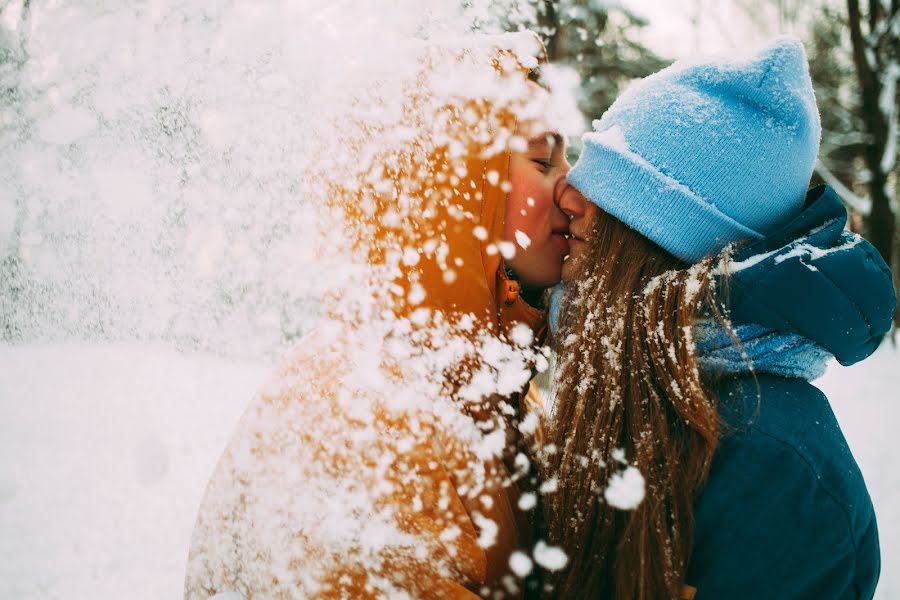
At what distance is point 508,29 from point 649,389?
7.16ft

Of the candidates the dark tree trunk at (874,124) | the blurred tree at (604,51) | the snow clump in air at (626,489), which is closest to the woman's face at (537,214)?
the snow clump in air at (626,489)

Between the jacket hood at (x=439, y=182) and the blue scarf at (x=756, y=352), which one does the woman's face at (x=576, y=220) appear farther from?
the blue scarf at (x=756, y=352)

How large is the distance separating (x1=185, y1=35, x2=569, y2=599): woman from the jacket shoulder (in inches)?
20.3

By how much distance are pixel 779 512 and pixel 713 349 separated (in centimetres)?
38

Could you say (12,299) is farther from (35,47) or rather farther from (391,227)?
(391,227)

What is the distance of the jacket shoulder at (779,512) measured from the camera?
1.20 meters

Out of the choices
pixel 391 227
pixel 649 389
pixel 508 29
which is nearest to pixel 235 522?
pixel 391 227

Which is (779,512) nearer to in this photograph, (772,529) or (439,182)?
(772,529)

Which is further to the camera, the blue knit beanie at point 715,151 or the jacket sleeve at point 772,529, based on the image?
the blue knit beanie at point 715,151

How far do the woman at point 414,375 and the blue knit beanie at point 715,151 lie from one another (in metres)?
0.34

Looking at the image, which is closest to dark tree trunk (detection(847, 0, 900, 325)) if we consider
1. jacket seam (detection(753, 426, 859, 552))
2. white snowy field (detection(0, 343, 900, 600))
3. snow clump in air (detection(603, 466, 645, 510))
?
white snowy field (detection(0, 343, 900, 600))

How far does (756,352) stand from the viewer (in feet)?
4.35

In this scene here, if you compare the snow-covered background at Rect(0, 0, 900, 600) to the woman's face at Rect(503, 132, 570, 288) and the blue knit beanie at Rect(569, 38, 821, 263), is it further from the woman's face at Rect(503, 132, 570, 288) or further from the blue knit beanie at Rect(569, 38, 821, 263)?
the blue knit beanie at Rect(569, 38, 821, 263)

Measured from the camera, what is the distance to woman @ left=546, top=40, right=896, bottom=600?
1222 millimetres
